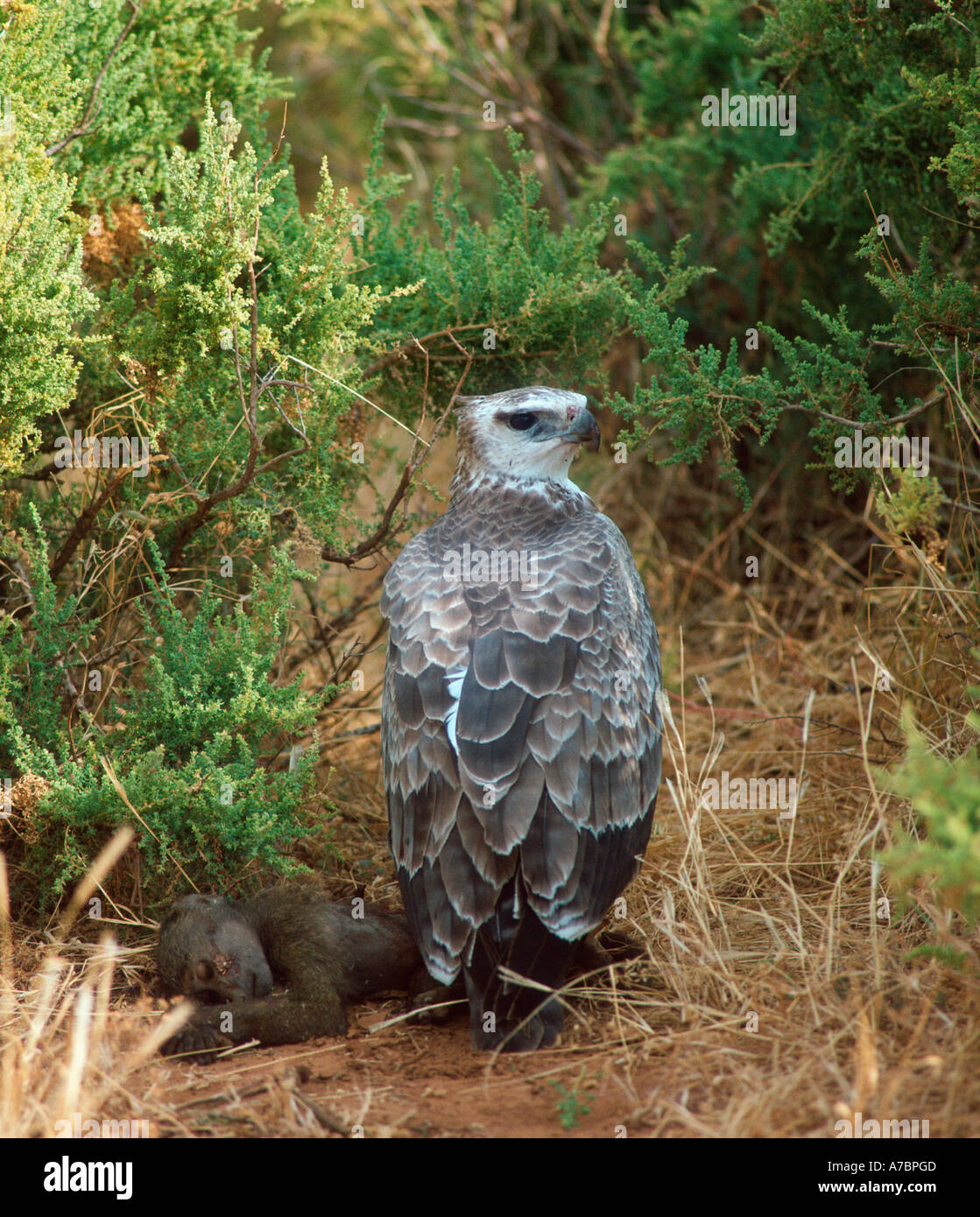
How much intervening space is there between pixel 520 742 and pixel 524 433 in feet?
4.37

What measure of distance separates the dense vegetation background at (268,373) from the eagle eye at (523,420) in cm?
46

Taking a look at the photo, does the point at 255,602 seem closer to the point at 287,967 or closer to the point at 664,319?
the point at 287,967

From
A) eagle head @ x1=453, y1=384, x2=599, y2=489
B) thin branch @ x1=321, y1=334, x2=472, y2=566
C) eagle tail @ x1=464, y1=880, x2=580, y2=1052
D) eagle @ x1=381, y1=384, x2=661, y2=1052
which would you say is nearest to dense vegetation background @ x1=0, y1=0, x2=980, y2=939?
thin branch @ x1=321, y1=334, x2=472, y2=566

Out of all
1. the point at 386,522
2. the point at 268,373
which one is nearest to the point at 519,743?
the point at 386,522

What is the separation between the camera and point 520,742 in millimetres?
3668

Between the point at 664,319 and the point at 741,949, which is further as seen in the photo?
the point at 664,319

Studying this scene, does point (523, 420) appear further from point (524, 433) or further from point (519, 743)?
point (519, 743)

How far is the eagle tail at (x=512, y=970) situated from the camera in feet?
11.8

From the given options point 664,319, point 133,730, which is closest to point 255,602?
point 133,730

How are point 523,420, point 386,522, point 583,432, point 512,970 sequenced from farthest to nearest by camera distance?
point 386,522
point 523,420
point 583,432
point 512,970

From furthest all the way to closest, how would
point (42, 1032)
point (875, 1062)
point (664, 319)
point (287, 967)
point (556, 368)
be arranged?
point (556, 368), point (664, 319), point (287, 967), point (42, 1032), point (875, 1062)

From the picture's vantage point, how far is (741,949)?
3971 millimetres

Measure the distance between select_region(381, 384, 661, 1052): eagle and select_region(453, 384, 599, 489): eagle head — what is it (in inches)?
0.5

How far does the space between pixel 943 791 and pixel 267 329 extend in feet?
9.92
